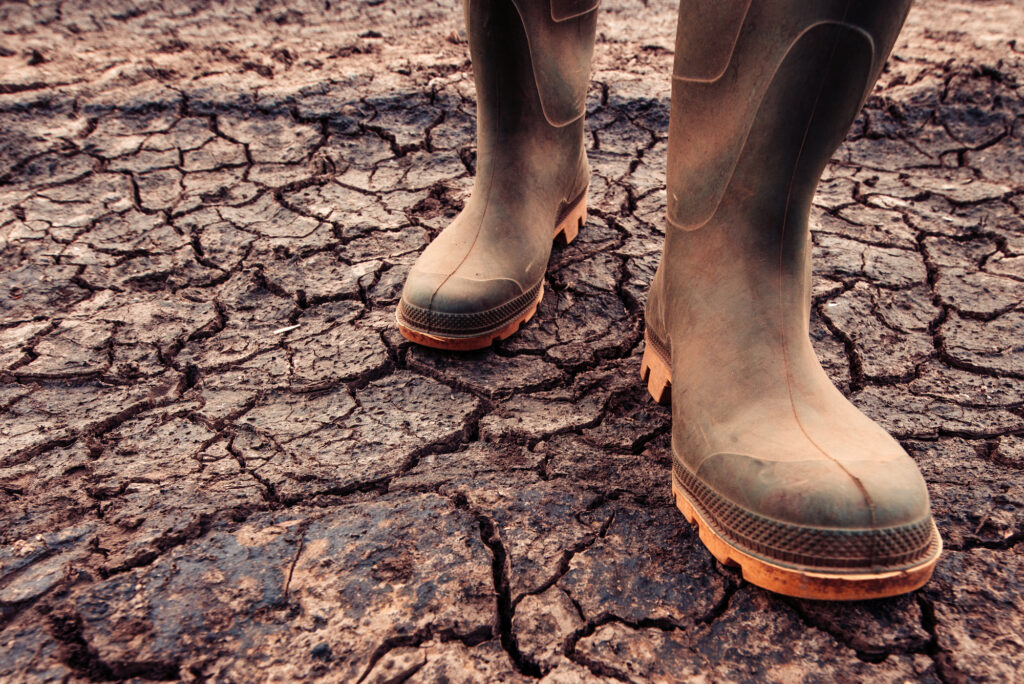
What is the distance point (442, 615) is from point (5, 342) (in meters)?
1.15

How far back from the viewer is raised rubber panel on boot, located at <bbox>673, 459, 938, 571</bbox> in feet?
2.87

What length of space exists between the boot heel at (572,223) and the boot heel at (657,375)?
1.59 ft

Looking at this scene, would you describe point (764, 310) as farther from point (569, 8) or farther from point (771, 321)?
point (569, 8)

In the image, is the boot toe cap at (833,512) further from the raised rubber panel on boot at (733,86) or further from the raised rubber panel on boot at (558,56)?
the raised rubber panel on boot at (558,56)

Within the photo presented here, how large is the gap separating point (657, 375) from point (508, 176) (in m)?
0.49

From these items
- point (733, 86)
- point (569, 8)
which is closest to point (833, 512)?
point (733, 86)

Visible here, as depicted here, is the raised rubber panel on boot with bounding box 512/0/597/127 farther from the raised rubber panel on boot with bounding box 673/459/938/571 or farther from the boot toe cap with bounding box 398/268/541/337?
the raised rubber panel on boot with bounding box 673/459/938/571

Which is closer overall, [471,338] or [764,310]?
[764,310]

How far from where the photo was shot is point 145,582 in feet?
3.30

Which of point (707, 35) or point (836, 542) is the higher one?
point (707, 35)

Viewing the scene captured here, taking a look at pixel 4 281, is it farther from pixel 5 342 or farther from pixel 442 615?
pixel 442 615

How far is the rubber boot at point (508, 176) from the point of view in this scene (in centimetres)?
133

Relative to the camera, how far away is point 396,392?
137 centimetres

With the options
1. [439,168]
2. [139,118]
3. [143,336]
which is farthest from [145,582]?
[139,118]
